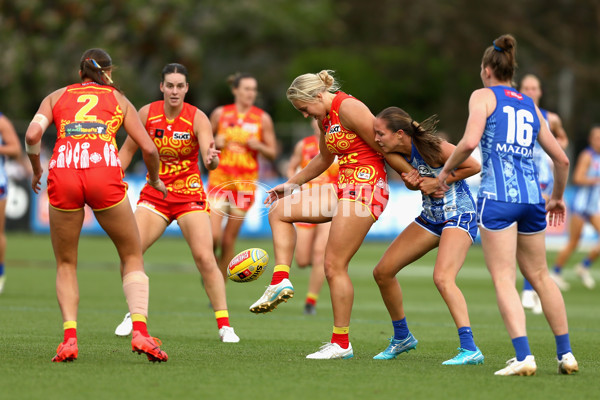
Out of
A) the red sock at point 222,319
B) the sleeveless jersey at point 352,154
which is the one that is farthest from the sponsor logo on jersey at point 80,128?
the red sock at point 222,319

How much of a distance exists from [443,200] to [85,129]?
2807 mm

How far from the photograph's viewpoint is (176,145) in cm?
963

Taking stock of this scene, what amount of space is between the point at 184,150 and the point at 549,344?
12.9 feet

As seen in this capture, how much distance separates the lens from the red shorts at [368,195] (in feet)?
26.5

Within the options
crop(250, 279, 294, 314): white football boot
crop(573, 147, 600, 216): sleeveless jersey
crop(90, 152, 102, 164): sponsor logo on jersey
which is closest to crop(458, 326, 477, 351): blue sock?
crop(250, 279, 294, 314): white football boot

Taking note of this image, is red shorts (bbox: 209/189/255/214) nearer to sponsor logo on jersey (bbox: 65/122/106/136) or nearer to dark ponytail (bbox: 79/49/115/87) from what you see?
dark ponytail (bbox: 79/49/115/87)

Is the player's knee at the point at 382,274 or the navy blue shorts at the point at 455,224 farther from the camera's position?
the player's knee at the point at 382,274

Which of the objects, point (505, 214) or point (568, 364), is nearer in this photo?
point (505, 214)

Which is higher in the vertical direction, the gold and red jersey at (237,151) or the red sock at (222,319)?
the gold and red jersey at (237,151)

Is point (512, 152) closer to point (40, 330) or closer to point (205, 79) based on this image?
point (40, 330)

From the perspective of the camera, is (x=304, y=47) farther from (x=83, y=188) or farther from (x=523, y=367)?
(x=523, y=367)

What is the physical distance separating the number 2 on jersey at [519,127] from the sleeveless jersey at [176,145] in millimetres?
3501

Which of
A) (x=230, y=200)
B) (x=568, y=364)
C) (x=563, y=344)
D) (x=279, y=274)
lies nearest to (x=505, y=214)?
(x=563, y=344)

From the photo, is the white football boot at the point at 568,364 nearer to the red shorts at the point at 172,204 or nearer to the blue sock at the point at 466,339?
the blue sock at the point at 466,339
